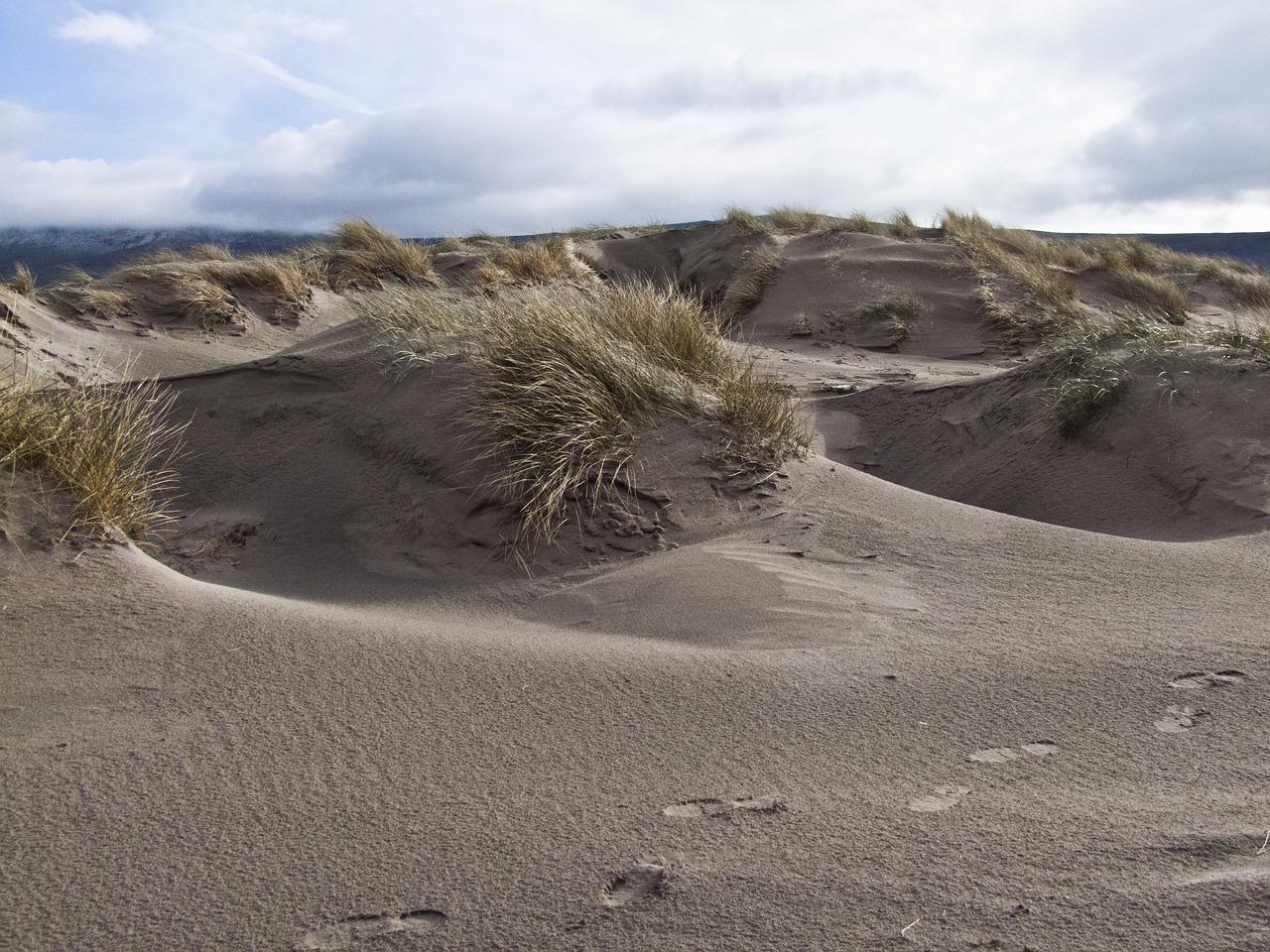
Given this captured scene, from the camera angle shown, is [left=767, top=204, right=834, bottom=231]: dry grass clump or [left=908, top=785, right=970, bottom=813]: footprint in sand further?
[left=767, top=204, right=834, bottom=231]: dry grass clump

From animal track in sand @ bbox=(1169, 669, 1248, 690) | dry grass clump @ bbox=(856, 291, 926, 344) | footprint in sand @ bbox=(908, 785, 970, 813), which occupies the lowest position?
footprint in sand @ bbox=(908, 785, 970, 813)

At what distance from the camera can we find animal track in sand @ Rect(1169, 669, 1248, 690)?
285 cm

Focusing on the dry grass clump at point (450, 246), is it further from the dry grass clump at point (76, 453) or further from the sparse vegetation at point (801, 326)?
the dry grass clump at point (76, 453)

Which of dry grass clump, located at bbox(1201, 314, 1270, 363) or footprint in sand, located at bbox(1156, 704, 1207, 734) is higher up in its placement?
dry grass clump, located at bbox(1201, 314, 1270, 363)

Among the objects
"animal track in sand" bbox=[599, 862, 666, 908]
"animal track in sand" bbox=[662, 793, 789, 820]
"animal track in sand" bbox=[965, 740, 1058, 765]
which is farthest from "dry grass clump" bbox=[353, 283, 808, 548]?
"animal track in sand" bbox=[599, 862, 666, 908]

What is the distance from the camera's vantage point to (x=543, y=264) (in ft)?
37.8

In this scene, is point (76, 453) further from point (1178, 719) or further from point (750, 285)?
point (750, 285)

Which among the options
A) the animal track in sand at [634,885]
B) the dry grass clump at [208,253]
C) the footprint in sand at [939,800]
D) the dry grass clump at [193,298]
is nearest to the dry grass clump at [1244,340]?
the footprint in sand at [939,800]

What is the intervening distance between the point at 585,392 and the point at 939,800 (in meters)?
2.83

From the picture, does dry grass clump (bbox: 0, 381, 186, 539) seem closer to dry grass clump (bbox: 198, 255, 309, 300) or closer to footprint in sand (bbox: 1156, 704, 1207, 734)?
footprint in sand (bbox: 1156, 704, 1207, 734)

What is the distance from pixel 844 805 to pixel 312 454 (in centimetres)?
458

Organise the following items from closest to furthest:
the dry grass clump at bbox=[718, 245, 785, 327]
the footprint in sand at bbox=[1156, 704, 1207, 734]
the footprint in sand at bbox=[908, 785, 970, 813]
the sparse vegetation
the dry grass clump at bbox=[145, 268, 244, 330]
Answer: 1. the footprint in sand at bbox=[908, 785, 970, 813]
2. the footprint in sand at bbox=[1156, 704, 1207, 734]
3. the dry grass clump at bbox=[145, 268, 244, 330]
4. the sparse vegetation
5. the dry grass clump at bbox=[718, 245, 785, 327]

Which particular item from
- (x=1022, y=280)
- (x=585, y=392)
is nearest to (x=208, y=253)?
(x=585, y=392)

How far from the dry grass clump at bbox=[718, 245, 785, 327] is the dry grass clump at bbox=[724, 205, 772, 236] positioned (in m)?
1.51
